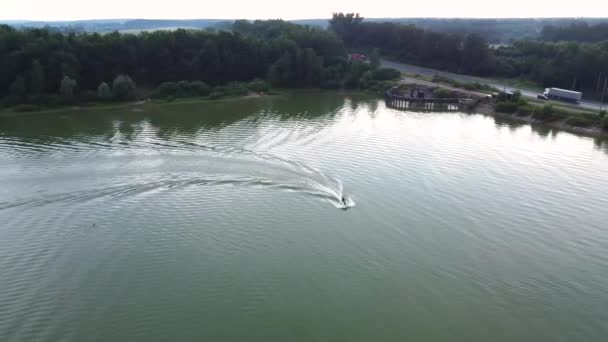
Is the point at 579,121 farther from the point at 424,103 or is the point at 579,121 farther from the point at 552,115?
the point at 424,103

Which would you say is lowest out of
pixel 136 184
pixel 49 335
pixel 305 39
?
pixel 49 335

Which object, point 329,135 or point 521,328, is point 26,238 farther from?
point 329,135

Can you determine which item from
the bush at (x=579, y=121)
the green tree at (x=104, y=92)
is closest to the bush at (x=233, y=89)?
the green tree at (x=104, y=92)

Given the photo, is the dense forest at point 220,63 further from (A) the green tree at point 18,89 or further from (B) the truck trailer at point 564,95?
(B) the truck trailer at point 564,95

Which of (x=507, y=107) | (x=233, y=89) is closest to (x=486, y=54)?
(x=507, y=107)

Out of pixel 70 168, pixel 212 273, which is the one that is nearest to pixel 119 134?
pixel 70 168

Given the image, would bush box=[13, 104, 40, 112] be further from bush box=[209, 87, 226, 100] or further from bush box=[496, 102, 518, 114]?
bush box=[496, 102, 518, 114]
